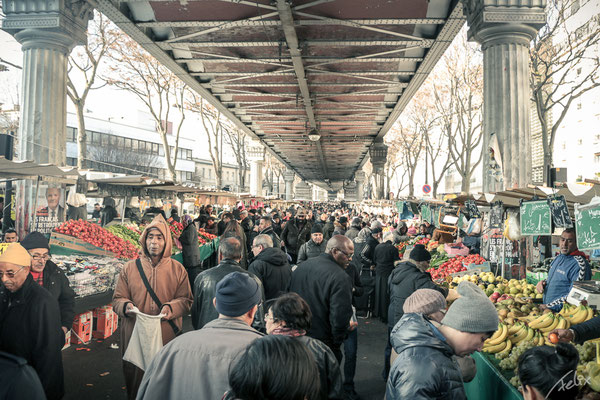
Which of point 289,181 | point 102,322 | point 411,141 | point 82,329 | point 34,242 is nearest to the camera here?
point 34,242

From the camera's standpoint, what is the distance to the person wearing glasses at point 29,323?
3.27 meters

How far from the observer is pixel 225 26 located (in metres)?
9.44

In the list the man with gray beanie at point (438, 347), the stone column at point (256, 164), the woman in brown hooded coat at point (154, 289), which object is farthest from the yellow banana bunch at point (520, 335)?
the stone column at point (256, 164)

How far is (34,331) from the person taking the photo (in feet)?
10.9

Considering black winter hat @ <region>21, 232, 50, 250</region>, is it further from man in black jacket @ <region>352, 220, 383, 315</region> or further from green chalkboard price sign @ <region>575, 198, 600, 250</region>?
man in black jacket @ <region>352, 220, 383, 315</region>

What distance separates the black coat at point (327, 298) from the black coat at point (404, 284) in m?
1.31

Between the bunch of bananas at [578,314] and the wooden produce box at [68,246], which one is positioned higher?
the wooden produce box at [68,246]

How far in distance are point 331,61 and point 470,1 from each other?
4.00m

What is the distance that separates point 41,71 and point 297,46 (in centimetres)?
532

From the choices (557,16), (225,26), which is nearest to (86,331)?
(225,26)

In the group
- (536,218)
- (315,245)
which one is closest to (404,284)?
(536,218)

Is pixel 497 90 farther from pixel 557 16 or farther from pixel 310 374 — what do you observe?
pixel 557 16

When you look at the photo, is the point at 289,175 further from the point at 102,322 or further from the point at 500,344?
the point at 500,344

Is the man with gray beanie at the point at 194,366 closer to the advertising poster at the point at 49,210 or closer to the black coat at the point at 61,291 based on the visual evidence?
the black coat at the point at 61,291
